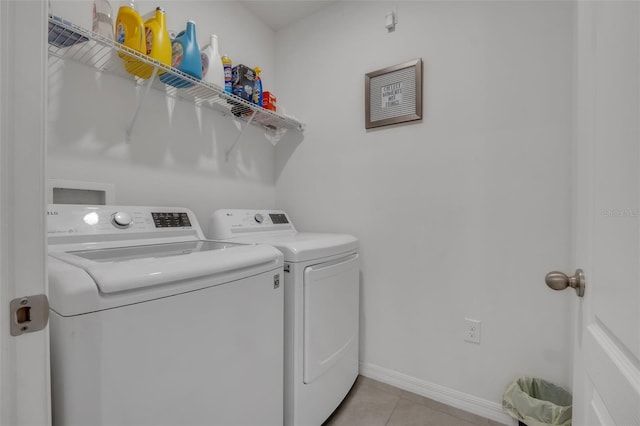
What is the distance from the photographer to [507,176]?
60.5 inches

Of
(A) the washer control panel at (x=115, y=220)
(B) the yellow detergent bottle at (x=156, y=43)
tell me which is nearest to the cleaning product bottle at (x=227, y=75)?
(B) the yellow detergent bottle at (x=156, y=43)

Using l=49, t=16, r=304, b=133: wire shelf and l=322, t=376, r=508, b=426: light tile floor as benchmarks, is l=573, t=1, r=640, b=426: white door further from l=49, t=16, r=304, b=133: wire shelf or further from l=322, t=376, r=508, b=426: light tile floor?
l=49, t=16, r=304, b=133: wire shelf

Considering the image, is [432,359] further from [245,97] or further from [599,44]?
[245,97]

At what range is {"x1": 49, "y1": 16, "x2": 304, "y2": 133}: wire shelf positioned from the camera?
1115mm

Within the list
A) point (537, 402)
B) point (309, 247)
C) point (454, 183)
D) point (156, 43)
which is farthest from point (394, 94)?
point (537, 402)

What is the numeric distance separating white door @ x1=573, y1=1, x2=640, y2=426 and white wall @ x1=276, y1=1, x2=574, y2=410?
0.84 meters

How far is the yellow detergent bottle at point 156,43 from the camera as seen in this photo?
1.34 meters

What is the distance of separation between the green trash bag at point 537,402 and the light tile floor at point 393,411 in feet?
0.74

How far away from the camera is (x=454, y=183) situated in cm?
169

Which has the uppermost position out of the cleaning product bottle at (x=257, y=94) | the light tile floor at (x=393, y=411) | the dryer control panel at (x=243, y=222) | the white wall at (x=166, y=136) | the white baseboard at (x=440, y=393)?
the cleaning product bottle at (x=257, y=94)

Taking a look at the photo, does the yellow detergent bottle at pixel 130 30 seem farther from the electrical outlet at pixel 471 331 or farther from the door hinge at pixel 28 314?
the electrical outlet at pixel 471 331

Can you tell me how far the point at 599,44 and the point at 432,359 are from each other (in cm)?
167

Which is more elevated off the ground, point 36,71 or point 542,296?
point 36,71

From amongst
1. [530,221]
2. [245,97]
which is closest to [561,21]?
[530,221]
